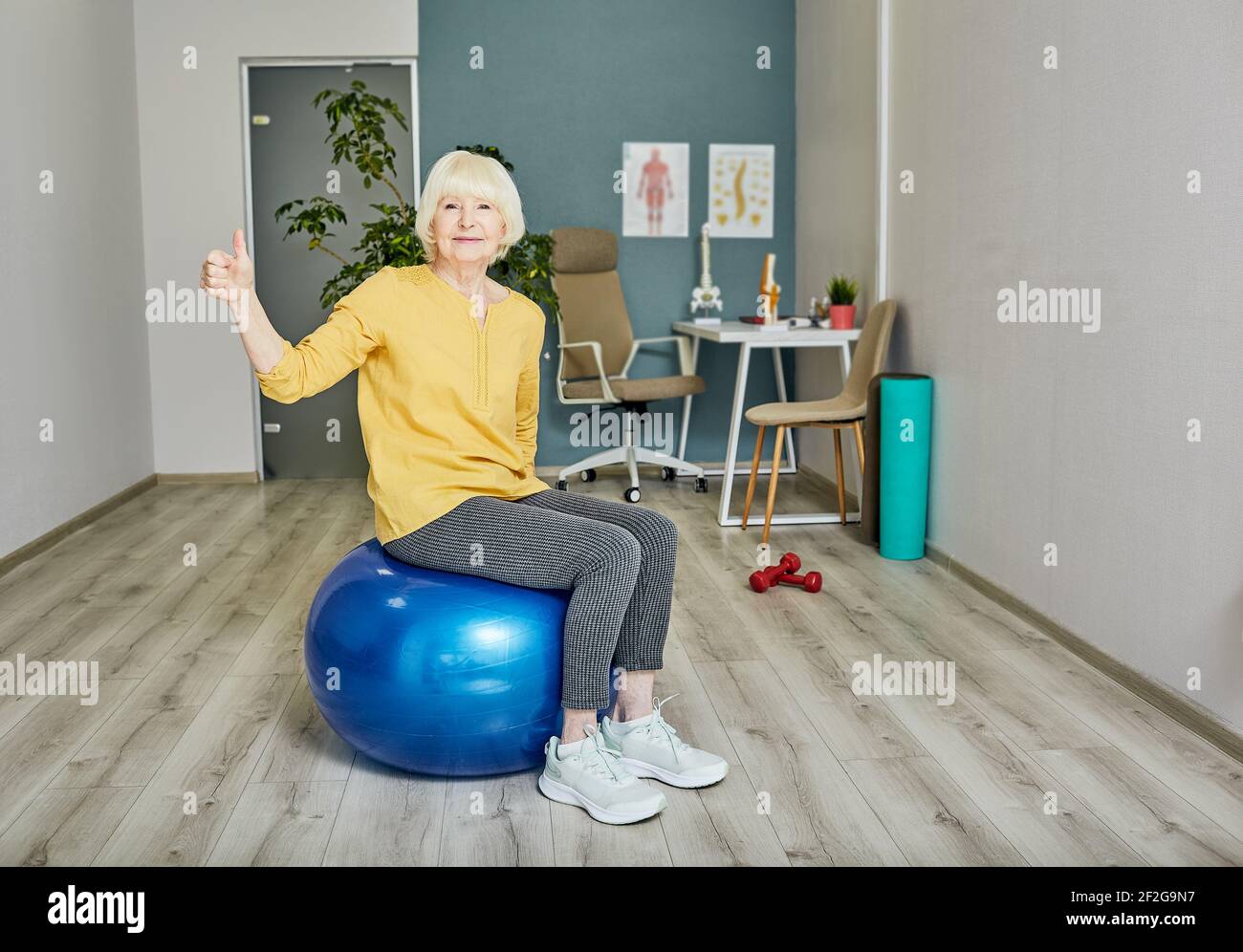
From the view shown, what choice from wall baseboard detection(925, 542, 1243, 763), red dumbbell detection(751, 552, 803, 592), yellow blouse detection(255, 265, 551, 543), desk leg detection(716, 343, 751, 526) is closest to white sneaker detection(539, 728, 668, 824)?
yellow blouse detection(255, 265, 551, 543)

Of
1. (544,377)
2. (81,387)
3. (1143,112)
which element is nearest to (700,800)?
(1143,112)

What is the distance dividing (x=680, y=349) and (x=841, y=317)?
3.97ft

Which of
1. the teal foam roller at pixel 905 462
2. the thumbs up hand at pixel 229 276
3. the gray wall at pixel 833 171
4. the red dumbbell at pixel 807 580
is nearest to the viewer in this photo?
the thumbs up hand at pixel 229 276

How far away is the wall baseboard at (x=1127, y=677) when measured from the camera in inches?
99.3

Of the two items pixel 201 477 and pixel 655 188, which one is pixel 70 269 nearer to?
pixel 201 477

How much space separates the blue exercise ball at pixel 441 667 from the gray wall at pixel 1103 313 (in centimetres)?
137

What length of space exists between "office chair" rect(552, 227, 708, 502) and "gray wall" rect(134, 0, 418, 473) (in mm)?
1269

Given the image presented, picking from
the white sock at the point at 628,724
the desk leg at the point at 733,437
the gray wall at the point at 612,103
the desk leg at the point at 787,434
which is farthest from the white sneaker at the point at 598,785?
the gray wall at the point at 612,103

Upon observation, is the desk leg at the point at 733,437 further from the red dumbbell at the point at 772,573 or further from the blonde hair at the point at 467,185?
the blonde hair at the point at 467,185

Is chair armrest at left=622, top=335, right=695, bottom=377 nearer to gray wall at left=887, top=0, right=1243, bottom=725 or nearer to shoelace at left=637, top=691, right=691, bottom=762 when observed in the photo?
gray wall at left=887, top=0, right=1243, bottom=725

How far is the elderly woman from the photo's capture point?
7.35 feet

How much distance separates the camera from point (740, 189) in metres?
6.13

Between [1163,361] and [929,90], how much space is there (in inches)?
72.1
